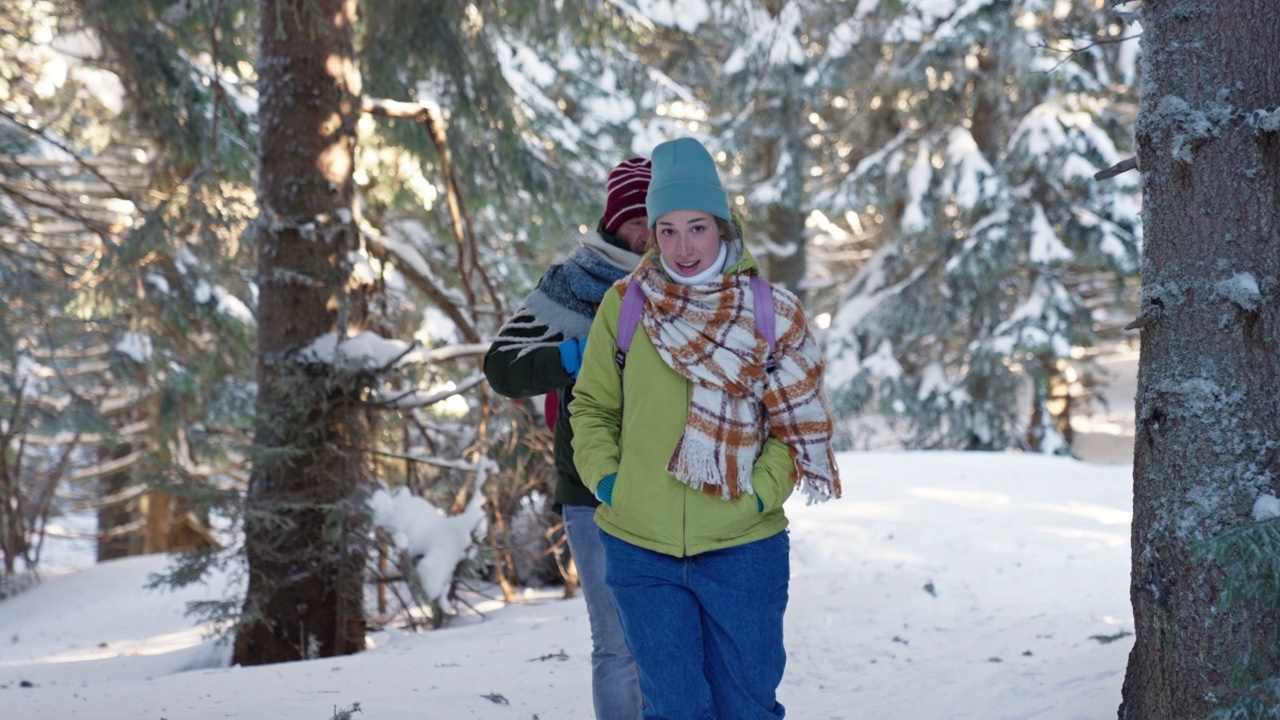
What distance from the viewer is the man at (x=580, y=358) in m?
3.03

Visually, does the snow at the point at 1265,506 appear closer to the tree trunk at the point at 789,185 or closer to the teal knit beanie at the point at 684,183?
the teal knit beanie at the point at 684,183

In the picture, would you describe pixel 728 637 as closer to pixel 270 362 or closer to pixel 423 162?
pixel 270 362

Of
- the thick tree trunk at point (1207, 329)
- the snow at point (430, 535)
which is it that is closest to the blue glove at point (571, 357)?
the thick tree trunk at point (1207, 329)

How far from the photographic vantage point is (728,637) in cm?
263

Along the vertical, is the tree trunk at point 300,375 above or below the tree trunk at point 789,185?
below

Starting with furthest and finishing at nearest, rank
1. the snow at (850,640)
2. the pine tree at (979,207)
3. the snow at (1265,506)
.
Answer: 1. the pine tree at (979,207)
2. the snow at (850,640)
3. the snow at (1265,506)

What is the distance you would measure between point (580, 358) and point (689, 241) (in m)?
0.50

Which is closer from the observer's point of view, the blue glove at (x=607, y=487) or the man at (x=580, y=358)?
the blue glove at (x=607, y=487)

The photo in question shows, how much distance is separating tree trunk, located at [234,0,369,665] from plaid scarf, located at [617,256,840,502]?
3116 millimetres

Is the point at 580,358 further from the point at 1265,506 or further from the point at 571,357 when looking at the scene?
the point at 1265,506

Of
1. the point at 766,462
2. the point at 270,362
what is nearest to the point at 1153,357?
the point at 766,462

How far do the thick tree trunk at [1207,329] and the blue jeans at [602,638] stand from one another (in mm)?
1422

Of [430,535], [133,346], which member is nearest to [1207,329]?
[430,535]

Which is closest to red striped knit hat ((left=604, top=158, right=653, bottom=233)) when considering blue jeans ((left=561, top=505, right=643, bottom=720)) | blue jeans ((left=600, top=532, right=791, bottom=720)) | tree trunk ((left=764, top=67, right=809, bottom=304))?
blue jeans ((left=561, top=505, right=643, bottom=720))
